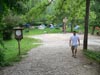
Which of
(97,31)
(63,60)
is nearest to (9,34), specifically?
(97,31)

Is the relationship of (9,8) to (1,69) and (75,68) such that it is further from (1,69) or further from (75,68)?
(75,68)

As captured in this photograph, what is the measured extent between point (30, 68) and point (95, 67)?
344 centimetres

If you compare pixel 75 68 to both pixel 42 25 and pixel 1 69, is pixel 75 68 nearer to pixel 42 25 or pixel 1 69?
pixel 1 69

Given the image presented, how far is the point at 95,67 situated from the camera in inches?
570

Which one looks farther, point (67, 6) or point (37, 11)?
point (67, 6)

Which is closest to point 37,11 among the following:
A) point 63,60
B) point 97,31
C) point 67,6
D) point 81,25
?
point 67,6

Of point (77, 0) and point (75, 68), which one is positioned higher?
point (77, 0)

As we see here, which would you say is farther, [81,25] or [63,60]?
[81,25]

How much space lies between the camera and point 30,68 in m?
14.0

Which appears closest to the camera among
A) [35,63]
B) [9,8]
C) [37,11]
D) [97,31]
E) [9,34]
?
[9,8]

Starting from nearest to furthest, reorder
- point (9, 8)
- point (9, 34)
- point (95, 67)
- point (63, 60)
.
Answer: point (9, 8) < point (95, 67) < point (63, 60) < point (9, 34)

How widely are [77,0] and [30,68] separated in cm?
1176

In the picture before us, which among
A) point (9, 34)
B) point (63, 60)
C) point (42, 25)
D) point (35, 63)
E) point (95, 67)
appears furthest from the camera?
point (42, 25)

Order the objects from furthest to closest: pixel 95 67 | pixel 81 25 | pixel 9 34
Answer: pixel 81 25 < pixel 9 34 < pixel 95 67
